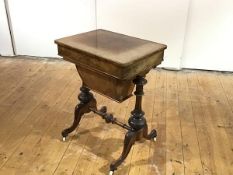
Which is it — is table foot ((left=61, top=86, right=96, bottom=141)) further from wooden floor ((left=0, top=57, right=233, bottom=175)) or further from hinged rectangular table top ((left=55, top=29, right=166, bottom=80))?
hinged rectangular table top ((left=55, top=29, right=166, bottom=80))

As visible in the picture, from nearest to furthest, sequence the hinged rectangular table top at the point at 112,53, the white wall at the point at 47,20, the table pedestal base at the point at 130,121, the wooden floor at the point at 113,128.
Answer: the hinged rectangular table top at the point at 112,53 < the table pedestal base at the point at 130,121 < the wooden floor at the point at 113,128 < the white wall at the point at 47,20

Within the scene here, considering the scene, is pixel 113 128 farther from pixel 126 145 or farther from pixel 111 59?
pixel 111 59

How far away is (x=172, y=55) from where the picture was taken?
3238 mm

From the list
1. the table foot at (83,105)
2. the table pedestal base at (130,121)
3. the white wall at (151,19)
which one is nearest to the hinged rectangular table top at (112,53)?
the table pedestal base at (130,121)

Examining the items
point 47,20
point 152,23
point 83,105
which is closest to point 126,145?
point 83,105

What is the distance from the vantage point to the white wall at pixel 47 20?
3262 mm

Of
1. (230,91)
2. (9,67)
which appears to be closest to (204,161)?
(230,91)

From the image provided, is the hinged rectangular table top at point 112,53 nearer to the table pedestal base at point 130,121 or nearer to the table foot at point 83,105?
the table pedestal base at point 130,121

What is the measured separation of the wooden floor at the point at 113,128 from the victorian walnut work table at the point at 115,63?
29 cm

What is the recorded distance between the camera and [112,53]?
1.49 m

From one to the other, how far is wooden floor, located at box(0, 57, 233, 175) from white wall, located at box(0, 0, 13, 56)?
0.49 meters

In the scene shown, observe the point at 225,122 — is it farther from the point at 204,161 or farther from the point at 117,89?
the point at 117,89

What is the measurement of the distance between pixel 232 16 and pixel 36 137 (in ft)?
8.06

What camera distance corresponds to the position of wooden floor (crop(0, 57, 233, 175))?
6.04ft
